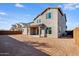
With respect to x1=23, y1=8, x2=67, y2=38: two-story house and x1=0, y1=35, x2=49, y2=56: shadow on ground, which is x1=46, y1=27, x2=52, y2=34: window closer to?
x1=23, y1=8, x2=67, y2=38: two-story house

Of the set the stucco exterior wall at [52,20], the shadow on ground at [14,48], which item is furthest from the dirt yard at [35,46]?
the stucco exterior wall at [52,20]

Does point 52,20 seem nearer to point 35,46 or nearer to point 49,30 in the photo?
point 49,30

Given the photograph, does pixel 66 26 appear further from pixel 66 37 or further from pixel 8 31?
pixel 8 31

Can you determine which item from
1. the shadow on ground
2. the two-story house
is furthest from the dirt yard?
the two-story house

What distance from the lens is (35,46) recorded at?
481 inches

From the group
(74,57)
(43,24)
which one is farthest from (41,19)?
(74,57)

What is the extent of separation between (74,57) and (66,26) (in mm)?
606

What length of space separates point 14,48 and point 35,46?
1.32 feet

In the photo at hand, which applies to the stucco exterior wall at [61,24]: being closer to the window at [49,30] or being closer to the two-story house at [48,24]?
the two-story house at [48,24]

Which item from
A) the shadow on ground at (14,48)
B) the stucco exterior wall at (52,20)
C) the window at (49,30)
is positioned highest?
the stucco exterior wall at (52,20)

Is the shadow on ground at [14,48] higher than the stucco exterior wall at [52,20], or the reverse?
the stucco exterior wall at [52,20]

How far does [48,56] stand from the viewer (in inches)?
477

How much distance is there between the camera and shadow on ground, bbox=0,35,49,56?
12.1 metres

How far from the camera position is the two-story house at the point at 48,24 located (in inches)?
477
